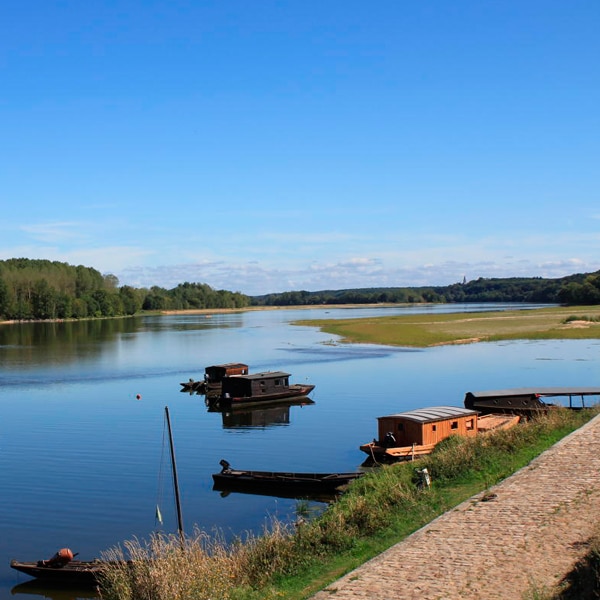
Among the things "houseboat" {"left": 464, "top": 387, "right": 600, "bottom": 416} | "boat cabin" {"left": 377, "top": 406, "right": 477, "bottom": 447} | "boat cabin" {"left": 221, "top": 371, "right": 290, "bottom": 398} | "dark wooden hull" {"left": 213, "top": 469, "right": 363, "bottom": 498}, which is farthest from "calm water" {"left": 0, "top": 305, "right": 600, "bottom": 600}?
"houseboat" {"left": 464, "top": 387, "right": 600, "bottom": 416}

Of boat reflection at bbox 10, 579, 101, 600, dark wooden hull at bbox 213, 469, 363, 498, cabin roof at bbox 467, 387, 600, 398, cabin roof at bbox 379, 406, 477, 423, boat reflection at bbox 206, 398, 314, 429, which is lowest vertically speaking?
boat reflection at bbox 10, 579, 101, 600

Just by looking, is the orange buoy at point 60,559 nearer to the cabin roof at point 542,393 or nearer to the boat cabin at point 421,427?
the boat cabin at point 421,427

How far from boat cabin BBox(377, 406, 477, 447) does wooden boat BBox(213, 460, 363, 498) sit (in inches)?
185

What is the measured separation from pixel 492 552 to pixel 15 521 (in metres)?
18.4

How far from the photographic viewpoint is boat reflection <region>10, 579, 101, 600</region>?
19.8m

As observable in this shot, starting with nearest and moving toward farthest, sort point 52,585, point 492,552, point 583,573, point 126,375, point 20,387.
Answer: point 583,573
point 492,552
point 52,585
point 20,387
point 126,375

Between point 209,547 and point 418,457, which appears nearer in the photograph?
point 209,547

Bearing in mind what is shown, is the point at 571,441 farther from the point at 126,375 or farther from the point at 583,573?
the point at 126,375

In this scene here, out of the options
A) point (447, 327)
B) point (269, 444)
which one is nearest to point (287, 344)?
point (447, 327)

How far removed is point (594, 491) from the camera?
1825cm

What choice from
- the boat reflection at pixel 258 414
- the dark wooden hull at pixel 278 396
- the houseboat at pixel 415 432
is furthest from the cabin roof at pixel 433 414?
the dark wooden hull at pixel 278 396

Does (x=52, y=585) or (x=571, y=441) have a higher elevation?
(x=571, y=441)

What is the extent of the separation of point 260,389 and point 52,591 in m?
34.2

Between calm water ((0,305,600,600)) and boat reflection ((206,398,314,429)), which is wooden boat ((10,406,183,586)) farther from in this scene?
boat reflection ((206,398,314,429))
